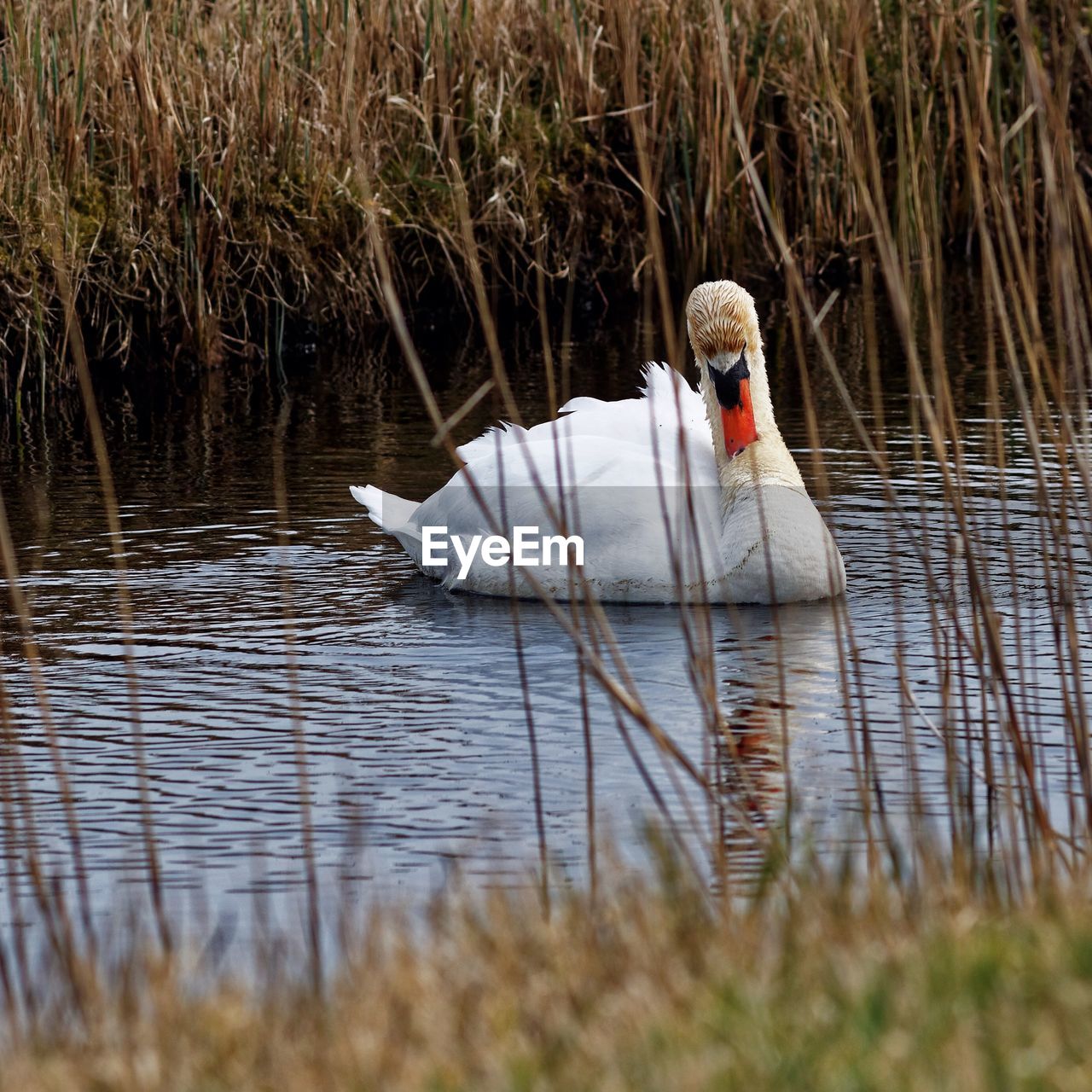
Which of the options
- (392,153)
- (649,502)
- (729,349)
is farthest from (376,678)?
(392,153)

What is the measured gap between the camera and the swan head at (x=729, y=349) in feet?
22.0

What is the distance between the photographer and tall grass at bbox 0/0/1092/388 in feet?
31.7

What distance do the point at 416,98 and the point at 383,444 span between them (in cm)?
257

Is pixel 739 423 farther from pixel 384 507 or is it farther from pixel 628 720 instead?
pixel 628 720

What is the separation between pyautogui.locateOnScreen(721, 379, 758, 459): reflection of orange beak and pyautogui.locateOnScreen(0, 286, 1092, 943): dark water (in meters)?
0.56

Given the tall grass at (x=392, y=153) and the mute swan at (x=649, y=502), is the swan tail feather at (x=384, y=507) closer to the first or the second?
the mute swan at (x=649, y=502)

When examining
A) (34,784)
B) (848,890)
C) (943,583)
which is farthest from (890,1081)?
(943,583)

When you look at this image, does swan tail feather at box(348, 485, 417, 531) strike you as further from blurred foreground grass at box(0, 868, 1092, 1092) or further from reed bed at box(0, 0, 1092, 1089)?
blurred foreground grass at box(0, 868, 1092, 1092)

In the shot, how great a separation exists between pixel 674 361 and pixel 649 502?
2410 millimetres

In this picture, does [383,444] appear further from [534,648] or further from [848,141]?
[848,141]

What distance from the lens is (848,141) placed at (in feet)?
13.0

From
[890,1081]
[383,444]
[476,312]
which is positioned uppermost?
[476,312]

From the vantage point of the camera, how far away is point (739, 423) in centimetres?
680

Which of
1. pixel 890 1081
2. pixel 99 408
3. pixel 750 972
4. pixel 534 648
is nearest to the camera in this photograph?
pixel 890 1081
